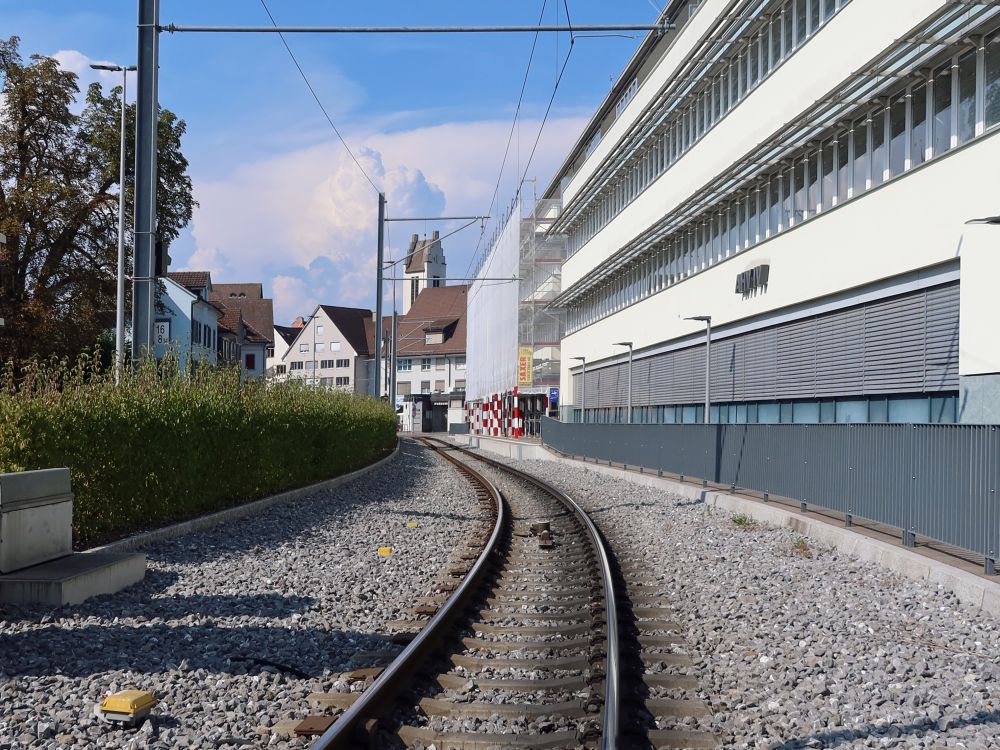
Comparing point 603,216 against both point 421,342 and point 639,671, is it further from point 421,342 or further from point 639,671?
point 421,342

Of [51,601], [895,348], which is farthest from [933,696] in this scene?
[895,348]

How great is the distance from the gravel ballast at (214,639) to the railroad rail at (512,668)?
43 cm

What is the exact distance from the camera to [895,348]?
1981 cm

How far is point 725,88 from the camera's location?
30344 millimetres

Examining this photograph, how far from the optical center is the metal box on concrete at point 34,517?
8664 millimetres

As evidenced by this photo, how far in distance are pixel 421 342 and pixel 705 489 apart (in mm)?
100591

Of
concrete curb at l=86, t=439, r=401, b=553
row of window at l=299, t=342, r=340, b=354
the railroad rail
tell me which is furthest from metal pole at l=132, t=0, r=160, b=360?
row of window at l=299, t=342, r=340, b=354

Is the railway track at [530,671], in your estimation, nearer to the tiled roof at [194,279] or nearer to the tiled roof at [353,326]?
the tiled roof at [194,279]

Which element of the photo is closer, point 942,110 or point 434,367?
point 942,110

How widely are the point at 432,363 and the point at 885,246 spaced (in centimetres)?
9865

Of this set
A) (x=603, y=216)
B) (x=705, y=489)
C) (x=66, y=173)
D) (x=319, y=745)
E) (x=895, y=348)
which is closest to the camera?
(x=319, y=745)

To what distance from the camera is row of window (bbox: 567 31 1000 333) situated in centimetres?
1750

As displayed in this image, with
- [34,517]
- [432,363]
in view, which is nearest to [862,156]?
[34,517]

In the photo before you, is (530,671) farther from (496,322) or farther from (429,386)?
(429,386)
